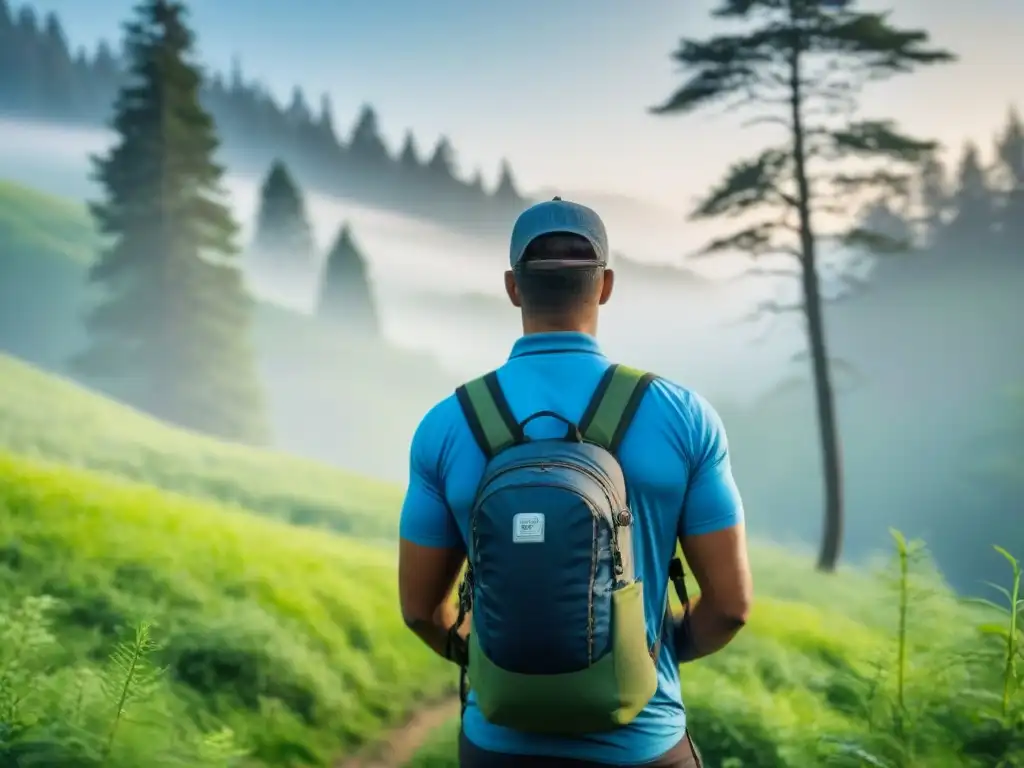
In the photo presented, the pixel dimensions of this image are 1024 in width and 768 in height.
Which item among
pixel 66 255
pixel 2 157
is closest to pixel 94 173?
pixel 66 255

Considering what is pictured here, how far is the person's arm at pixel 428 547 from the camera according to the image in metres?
2.05

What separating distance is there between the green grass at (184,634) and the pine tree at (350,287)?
14203 mm

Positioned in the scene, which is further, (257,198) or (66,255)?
(257,198)

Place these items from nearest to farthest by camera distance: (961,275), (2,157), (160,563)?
(160,563) < (2,157) < (961,275)

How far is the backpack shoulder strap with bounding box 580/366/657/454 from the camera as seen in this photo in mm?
1908

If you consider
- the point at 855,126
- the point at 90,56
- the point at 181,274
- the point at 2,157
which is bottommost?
the point at 181,274

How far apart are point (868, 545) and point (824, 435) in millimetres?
Result: 5347

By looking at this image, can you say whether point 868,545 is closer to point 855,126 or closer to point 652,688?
point 855,126

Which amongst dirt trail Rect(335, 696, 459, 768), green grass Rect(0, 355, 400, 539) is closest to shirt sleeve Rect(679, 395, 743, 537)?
dirt trail Rect(335, 696, 459, 768)

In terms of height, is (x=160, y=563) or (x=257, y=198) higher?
(x=257, y=198)

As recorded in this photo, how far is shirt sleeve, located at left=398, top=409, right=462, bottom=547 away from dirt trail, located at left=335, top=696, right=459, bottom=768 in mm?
4904

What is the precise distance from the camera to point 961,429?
22.7m

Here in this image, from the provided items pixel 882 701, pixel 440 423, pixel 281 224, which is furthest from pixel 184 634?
pixel 281 224

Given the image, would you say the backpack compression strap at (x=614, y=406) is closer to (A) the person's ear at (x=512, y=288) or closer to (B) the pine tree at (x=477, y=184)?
(A) the person's ear at (x=512, y=288)
